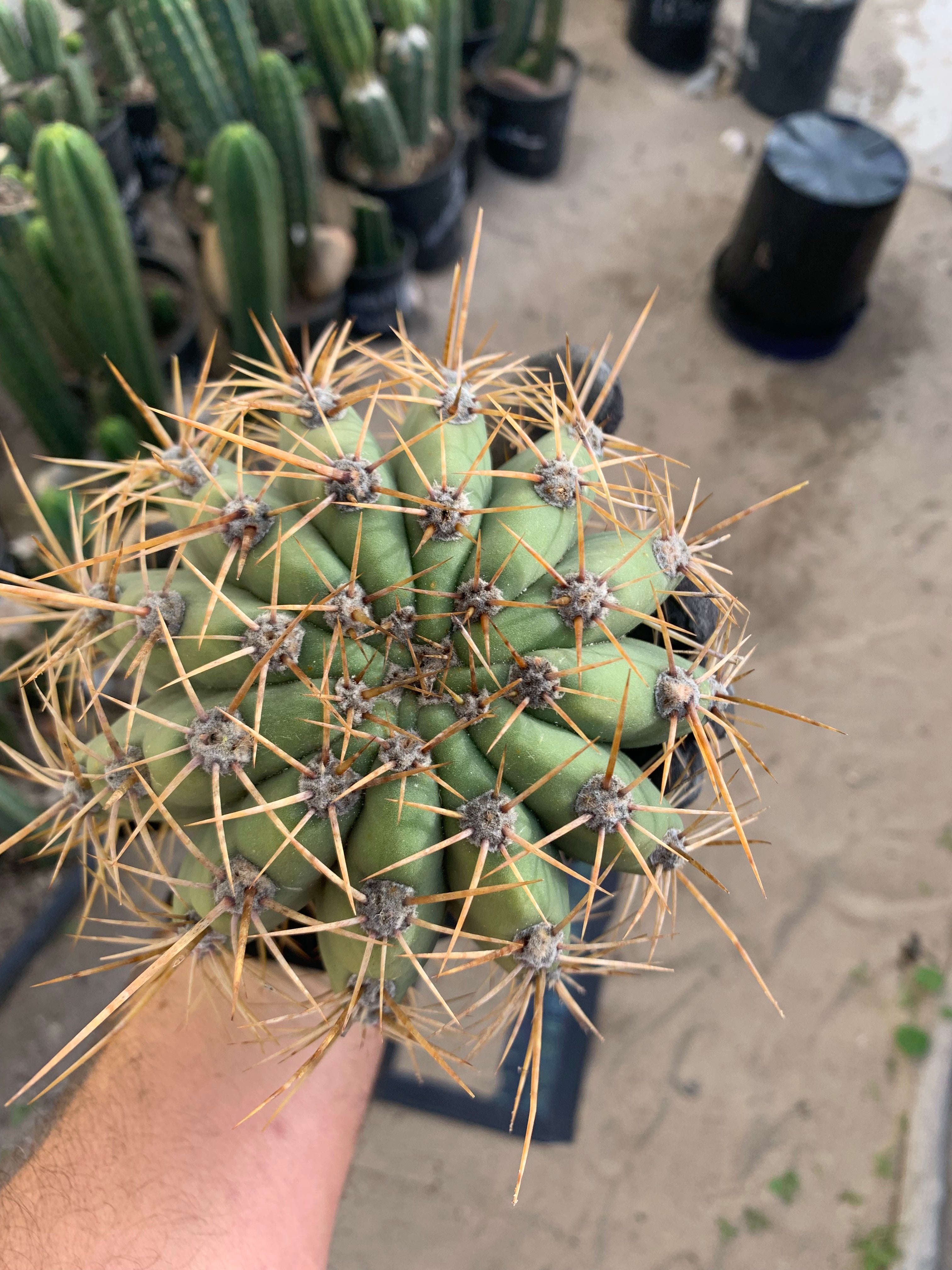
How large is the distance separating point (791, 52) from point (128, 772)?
3.97 m

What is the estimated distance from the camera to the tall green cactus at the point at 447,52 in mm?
2295

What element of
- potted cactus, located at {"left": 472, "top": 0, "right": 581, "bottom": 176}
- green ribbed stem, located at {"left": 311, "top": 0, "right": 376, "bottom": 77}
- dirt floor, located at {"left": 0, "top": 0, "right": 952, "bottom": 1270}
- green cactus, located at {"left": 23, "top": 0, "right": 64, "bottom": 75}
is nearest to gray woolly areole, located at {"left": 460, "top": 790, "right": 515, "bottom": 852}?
dirt floor, located at {"left": 0, "top": 0, "right": 952, "bottom": 1270}

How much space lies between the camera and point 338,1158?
4.14 ft

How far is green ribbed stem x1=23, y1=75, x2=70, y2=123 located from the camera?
1947mm

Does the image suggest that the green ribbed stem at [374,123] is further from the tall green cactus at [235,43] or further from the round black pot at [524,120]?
the round black pot at [524,120]

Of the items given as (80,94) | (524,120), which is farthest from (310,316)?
(524,120)

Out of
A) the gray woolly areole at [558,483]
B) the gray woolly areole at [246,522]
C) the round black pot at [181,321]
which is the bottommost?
the round black pot at [181,321]

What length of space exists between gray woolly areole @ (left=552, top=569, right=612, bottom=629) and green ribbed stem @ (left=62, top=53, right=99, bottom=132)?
2217mm

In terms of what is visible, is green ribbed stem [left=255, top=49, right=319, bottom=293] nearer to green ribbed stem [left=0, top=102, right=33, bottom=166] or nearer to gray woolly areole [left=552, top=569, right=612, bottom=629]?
green ribbed stem [left=0, top=102, right=33, bottom=166]

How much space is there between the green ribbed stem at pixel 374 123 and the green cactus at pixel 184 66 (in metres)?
0.37

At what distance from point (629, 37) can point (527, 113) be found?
1366mm

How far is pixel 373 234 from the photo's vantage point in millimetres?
2285

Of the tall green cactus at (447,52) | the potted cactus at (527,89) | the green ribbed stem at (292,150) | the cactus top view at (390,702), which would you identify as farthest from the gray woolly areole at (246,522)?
the potted cactus at (527,89)

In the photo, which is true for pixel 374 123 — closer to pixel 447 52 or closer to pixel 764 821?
pixel 447 52
